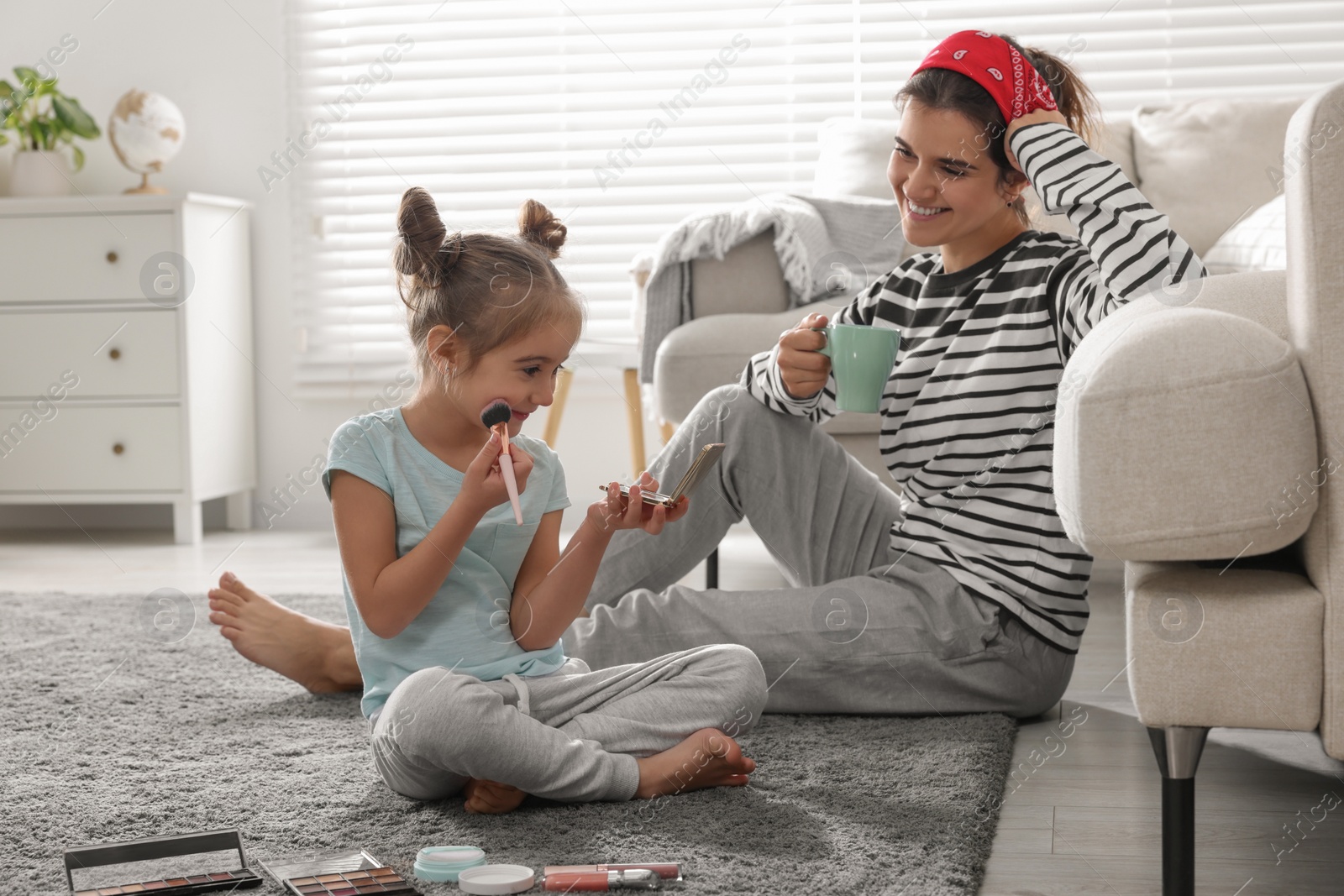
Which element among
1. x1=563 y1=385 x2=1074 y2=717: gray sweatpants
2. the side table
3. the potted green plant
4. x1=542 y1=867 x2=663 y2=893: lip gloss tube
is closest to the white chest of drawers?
the potted green plant

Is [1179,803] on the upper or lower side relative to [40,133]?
lower

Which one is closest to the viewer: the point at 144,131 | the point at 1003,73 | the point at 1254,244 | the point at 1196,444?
the point at 1196,444

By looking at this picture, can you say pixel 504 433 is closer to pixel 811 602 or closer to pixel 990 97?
pixel 811 602

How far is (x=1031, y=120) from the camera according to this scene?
45.7 inches

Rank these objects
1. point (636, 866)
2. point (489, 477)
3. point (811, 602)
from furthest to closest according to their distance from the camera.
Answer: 1. point (811, 602)
2. point (489, 477)
3. point (636, 866)

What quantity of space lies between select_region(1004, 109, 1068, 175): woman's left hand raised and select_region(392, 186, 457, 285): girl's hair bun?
1.71 ft

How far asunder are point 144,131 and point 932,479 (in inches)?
91.8

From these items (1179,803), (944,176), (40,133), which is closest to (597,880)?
(1179,803)

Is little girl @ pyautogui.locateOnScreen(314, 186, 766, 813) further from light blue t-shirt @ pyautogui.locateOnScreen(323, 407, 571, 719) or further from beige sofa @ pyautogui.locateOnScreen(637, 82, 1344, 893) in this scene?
beige sofa @ pyautogui.locateOnScreen(637, 82, 1344, 893)

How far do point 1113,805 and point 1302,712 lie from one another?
0.32 m

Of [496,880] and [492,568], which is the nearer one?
[496,880]

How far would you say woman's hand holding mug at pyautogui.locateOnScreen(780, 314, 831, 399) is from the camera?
1264 millimetres

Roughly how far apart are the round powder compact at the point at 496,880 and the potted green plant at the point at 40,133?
2.62m

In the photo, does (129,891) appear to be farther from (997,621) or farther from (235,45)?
(235,45)
